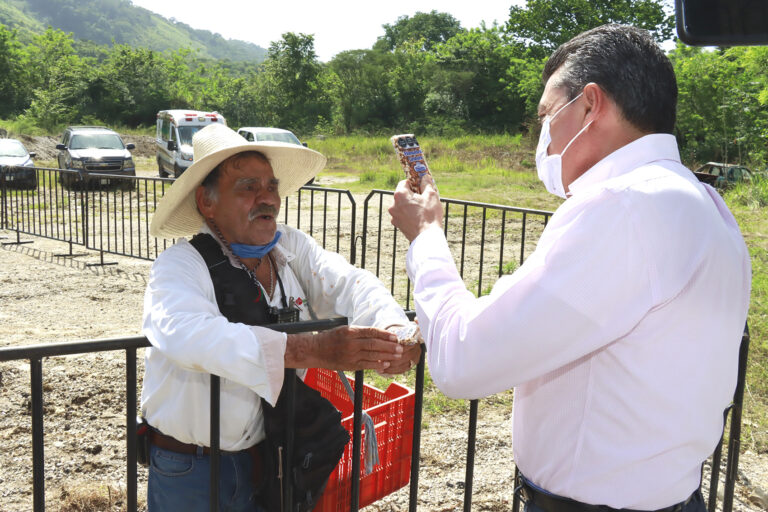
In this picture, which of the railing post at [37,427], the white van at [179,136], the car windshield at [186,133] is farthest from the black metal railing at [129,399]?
the car windshield at [186,133]

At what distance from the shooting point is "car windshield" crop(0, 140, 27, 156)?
1819 cm

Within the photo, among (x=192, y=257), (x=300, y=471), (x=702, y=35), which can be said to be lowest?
(x=300, y=471)

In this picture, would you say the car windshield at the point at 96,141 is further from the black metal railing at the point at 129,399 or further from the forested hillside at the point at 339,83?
the black metal railing at the point at 129,399

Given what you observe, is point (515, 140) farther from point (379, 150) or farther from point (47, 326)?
point (47, 326)

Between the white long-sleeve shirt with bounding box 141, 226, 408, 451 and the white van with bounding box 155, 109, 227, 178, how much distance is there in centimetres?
1774

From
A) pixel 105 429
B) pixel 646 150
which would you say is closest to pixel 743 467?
pixel 646 150

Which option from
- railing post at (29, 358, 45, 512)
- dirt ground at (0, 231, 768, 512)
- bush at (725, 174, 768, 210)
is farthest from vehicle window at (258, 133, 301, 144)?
railing post at (29, 358, 45, 512)

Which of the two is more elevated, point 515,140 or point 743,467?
point 515,140

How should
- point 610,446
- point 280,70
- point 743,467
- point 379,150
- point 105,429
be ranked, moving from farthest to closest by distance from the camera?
point 280,70 < point 379,150 < point 105,429 < point 743,467 < point 610,446

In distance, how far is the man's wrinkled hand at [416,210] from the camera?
1.66 meters

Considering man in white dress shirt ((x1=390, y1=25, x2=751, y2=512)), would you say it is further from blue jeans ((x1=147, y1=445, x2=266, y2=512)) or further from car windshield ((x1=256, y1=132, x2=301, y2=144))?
car windshield ((x1=256, y1=132, x2=301, y2=144))

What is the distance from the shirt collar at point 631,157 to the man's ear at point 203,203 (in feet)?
5.28

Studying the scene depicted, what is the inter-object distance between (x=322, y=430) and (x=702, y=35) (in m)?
1.68

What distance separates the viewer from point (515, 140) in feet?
114
